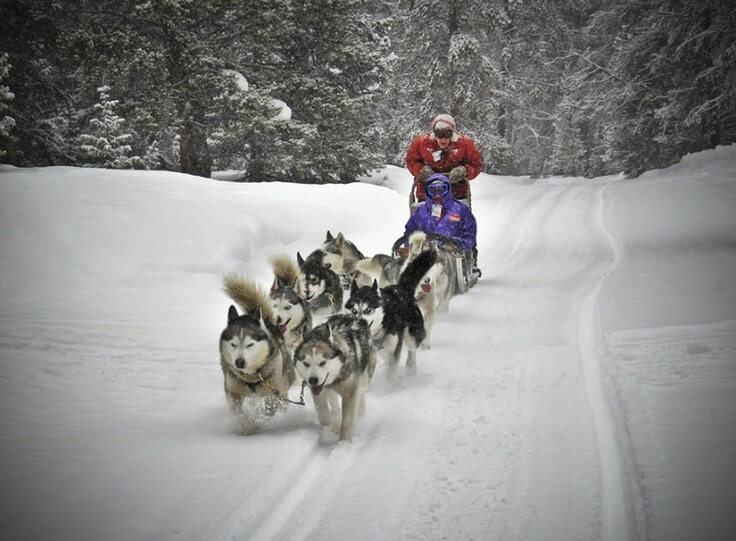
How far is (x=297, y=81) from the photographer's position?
1552 cm

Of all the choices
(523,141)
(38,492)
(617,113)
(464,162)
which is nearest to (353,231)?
(464,162)

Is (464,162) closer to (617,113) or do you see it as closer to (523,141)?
(617,113)

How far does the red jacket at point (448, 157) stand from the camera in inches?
344

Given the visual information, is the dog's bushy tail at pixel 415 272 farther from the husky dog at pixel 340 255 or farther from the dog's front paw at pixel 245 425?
the dog's front paw at pixel 245 425

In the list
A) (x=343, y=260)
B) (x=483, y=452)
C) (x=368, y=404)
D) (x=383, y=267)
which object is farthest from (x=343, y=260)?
(x=483, y=452)

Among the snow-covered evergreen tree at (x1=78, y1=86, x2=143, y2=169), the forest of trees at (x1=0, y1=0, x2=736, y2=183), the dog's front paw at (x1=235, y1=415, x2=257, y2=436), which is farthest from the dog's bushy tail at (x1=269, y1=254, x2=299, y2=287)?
the snow-covered evergreen tree at (x1=78, y1=86, x2=143, y2=169)

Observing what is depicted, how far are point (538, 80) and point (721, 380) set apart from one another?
1047 inches

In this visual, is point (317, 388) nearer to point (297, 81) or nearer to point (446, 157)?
point (446, 157)

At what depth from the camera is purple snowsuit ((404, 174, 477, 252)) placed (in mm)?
7973

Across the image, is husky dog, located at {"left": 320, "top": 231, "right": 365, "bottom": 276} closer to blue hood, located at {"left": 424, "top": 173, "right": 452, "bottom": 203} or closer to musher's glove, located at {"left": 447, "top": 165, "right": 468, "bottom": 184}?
blue hood, located at {"left": 424, "top": 173, "right": 452, "bottom": 203}

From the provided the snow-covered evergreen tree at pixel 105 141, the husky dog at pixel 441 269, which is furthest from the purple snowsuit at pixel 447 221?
the snow-covered evergreen tree at pixel 105 141

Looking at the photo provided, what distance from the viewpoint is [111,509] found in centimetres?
300

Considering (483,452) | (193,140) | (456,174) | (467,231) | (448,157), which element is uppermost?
(193,140)

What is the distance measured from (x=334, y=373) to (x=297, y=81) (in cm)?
1333
